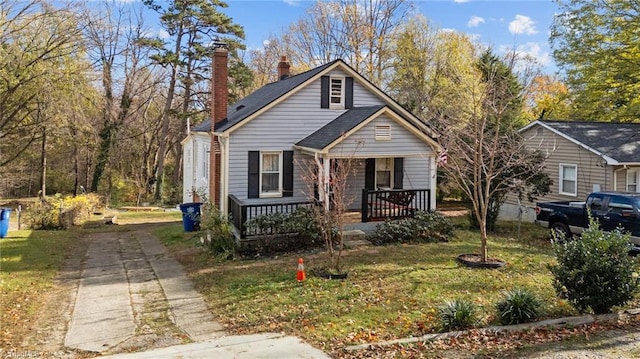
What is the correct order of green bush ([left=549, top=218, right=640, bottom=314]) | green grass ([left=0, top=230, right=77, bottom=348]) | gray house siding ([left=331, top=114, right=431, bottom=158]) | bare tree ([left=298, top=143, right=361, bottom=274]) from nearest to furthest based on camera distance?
green bush ([left=549, top=218, right=640, bottom=314])
green grass ([left=0, top=230, right=77, bottom=348])
bare tree ([left=298, top=143, right=361, bottom=274])
gray house siding ([left=331, top=114, right=431, bottom=158])

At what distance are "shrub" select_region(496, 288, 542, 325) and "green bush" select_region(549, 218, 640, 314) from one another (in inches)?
34.6

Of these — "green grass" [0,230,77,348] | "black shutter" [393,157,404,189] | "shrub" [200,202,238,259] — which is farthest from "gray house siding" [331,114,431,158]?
"green grass" [0,230,77,348]

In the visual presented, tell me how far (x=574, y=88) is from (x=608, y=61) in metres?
2.63

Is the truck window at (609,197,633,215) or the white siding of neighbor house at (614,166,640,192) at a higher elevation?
the white siding of neighbor house at (614,166,640,192)

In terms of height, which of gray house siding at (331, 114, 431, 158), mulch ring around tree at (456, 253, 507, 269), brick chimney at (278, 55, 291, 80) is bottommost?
mulch ring around tree at (456, 253, 507, 269)

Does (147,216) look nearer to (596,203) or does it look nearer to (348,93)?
(348,93)

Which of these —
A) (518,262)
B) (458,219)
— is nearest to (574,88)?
(458,219)

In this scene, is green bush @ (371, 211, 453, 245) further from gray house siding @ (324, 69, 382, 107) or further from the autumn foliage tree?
the autumn foliage tree

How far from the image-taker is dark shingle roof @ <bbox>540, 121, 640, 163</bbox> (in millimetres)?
18781

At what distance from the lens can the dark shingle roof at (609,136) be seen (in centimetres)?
1878

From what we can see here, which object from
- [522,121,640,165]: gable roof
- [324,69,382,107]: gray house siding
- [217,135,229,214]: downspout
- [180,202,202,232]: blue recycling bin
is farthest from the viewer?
[180,202,202,232]: blue recycling bin

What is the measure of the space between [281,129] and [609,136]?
14606mm

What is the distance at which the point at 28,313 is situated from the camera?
29.7 feet

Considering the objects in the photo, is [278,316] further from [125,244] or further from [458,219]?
[458,219]
